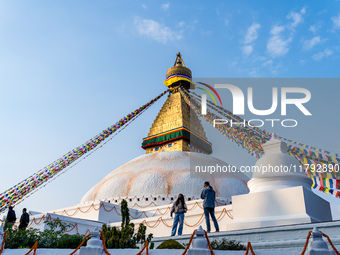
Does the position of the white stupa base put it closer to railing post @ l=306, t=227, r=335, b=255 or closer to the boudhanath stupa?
the boudhanath stupa

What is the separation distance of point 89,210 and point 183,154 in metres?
7.93

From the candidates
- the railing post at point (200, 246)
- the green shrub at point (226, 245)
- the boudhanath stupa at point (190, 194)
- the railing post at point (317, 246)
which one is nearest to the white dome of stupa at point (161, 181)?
the boudhanath stupa at point (190, 194)

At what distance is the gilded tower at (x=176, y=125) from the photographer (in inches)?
1034

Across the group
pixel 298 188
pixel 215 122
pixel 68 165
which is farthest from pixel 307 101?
pixel 68 165

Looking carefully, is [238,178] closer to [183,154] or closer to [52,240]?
[183,154]

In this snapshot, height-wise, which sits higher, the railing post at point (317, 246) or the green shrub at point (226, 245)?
the railing post at point (317, 246)

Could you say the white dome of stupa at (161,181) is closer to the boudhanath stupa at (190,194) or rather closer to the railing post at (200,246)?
the boudhanath stupa at (190,194)

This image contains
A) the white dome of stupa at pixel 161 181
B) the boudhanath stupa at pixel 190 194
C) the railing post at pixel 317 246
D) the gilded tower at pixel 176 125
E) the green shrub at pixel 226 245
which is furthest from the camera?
the gilded tower at pixel 176 125

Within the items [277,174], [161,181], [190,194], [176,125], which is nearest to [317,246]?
[277,174]

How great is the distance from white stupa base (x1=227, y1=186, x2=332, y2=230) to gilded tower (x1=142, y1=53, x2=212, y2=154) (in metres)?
17.5

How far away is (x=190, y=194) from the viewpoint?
17469 mm

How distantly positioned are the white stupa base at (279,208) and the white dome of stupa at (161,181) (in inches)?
380

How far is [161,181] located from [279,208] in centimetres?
1123

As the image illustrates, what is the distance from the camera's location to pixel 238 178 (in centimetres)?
1992
